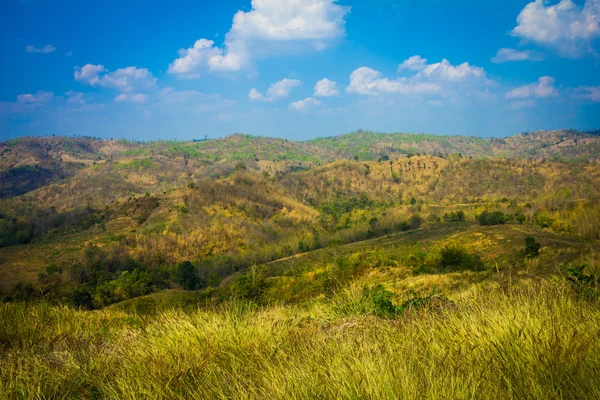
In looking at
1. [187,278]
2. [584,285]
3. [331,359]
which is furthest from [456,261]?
[187,278]

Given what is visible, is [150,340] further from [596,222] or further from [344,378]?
[596,222]

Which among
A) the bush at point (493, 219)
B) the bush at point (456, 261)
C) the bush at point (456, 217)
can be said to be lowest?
the bush at point (456, 217)

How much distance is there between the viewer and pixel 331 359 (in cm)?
230

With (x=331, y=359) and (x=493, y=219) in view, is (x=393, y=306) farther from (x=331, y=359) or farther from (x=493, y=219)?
(x=493, y=219)

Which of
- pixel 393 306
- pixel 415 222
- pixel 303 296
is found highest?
pixel 393 306

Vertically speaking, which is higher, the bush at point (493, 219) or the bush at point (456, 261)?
the bush at point (456, 261)

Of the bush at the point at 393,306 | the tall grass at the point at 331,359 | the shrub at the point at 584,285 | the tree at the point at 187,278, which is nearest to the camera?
the tall grass at the point at 331,359

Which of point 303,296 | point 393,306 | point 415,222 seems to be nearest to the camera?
point 393,306

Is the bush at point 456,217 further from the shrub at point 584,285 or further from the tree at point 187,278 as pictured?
the shrub at point 584,285

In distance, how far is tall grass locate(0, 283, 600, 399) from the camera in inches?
71.9

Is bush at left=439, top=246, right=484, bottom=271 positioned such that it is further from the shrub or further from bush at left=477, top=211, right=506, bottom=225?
the shrub

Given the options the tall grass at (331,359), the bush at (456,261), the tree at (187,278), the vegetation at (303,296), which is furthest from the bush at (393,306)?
the tree at (187,278)

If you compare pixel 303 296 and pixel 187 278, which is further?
pixel 187 278

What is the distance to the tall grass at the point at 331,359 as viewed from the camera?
1.83m
